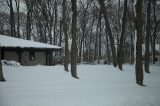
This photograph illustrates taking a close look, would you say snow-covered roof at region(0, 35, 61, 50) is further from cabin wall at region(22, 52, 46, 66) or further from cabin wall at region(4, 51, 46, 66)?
cabin wall at region(22, 52, 46, 66)

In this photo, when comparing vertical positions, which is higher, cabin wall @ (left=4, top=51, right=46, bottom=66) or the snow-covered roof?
the snow-covered roof

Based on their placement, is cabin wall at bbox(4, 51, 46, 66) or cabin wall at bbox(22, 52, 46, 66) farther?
cabin wall at bbox(22, 52, 46, 66)

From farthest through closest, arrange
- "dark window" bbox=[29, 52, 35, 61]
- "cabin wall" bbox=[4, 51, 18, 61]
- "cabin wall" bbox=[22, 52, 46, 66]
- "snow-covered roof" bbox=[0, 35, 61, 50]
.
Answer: "dark window" bbox=[29, 52, 35, 61] → "cabin wall" bbox=[22, 52, 46, 66] → "cabin wall" bbox=[4, 51, 18, 61] → "snow-covered roof" bbox=[0, 35, 61, 50]

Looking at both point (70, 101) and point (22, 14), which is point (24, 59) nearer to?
point (22, 14)

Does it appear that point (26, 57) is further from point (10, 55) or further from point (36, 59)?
point (10, 55)

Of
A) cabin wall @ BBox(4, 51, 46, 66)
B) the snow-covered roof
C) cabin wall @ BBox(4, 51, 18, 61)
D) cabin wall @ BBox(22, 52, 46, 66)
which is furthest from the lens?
cabin wall @ BBox(22, 52, 46, 66)

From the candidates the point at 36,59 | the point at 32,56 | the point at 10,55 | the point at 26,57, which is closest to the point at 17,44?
the point at 10,55

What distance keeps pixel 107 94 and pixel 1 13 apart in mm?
36267

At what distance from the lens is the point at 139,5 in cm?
1605

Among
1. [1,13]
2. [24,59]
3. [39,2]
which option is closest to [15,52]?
[24,59]

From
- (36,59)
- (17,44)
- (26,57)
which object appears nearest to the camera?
(17,44)

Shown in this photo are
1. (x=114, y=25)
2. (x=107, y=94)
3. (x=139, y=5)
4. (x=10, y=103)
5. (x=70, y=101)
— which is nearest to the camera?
(x=10, y=103)

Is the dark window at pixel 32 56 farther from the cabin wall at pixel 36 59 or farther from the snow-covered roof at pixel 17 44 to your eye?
the snow-covered roof at pixel 17 44

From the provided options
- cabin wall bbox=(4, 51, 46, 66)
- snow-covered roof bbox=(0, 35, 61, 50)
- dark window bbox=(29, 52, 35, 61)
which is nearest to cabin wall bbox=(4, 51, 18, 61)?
cabin wall bbox=(4, 51, 46, 66)
